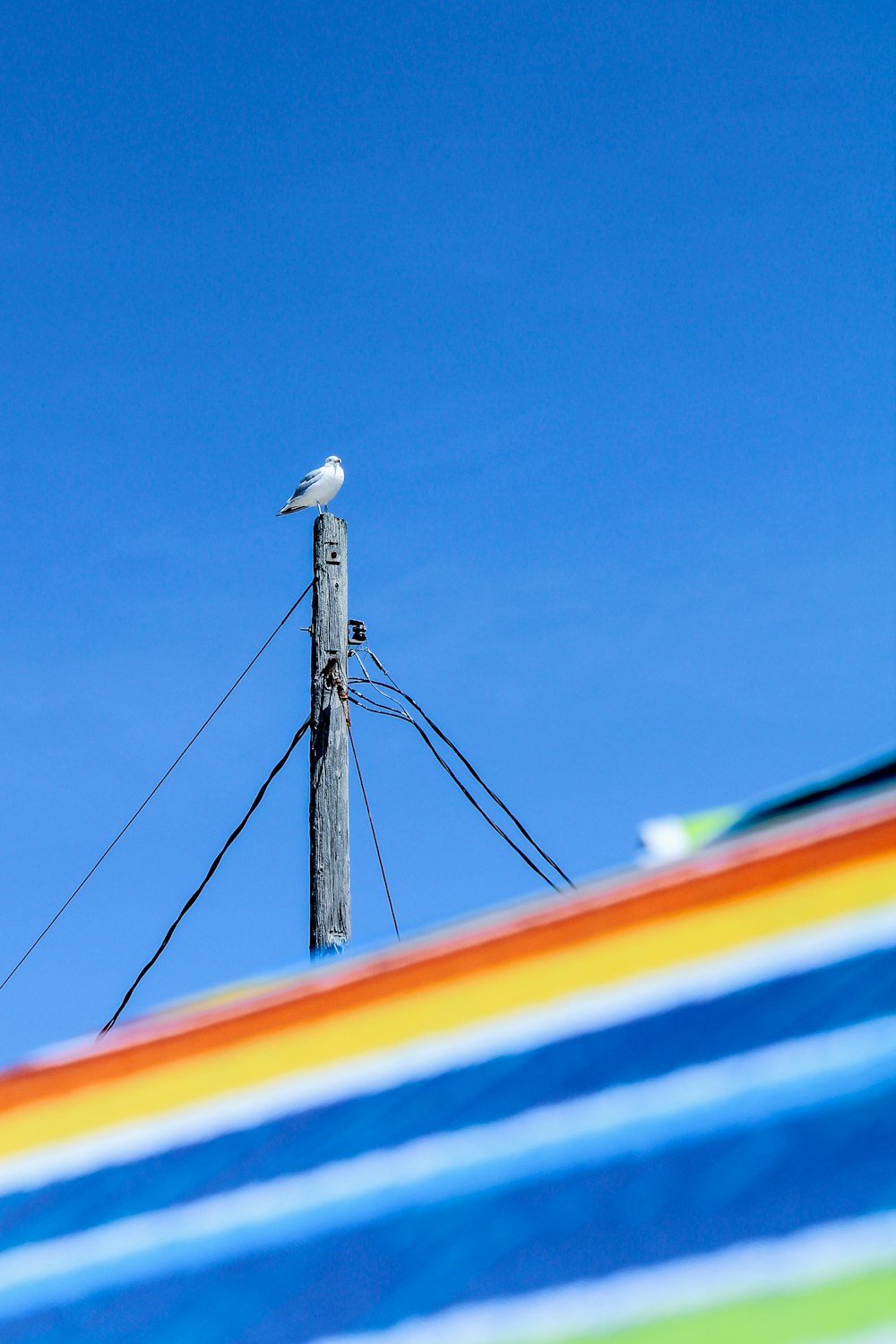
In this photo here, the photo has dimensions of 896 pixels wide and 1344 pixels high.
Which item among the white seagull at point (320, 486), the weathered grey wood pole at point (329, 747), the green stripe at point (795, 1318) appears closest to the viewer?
the green stripe at point (795, 1318)

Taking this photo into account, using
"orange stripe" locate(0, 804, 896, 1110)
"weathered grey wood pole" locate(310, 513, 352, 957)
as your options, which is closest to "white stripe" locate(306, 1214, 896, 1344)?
"orange stripe" locate(0, 804, 896, 1110)

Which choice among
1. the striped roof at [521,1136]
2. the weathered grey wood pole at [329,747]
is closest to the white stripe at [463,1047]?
the striped roof at [521,1136]

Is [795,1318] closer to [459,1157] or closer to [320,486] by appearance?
[459,1157]

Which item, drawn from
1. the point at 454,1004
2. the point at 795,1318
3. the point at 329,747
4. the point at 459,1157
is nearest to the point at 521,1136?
the point at 459,1157

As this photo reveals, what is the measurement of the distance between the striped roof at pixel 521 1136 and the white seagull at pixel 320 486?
931 centimetres

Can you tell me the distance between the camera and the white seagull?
11023 mm

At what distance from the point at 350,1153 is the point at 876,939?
61cm

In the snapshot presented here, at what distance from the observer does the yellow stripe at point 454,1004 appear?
1632mm

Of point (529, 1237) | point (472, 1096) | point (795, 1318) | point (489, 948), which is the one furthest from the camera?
point (489, 948)

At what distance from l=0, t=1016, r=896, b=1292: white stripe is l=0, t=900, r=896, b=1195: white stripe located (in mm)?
86

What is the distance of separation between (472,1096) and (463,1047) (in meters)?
0.06

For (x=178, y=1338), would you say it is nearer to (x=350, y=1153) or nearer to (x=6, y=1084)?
(x=350, y=1153)

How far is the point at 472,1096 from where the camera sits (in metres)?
1.65

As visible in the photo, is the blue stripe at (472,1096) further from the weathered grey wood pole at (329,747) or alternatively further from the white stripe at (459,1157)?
the weathered grey wood pole at (329,747)
